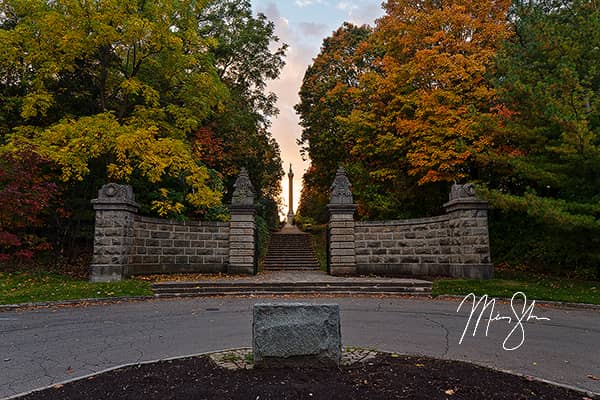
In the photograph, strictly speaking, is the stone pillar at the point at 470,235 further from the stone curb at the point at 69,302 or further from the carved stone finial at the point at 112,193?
the carved stone finial at the point at 112,193

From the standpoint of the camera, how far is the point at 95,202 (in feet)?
41.5

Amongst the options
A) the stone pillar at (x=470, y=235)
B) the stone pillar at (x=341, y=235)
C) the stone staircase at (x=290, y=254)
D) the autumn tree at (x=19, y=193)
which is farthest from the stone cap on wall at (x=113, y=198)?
the stone pillar at (x=470, y=235)

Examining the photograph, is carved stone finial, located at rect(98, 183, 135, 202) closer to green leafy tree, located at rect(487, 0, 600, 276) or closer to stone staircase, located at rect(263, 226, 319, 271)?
stone staircase, located at rect(263, 226, 319, 271)

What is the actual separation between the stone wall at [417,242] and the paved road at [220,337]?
374cm

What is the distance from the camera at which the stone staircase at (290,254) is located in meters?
18.5

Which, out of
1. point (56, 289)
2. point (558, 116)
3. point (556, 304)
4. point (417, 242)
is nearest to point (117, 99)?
point (56, 289)

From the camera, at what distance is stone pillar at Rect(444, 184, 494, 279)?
12516 mm

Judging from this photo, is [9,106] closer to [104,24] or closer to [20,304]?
[104,24]

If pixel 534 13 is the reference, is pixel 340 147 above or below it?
below

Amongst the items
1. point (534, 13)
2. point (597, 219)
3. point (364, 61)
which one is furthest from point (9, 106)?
point (597, 219)

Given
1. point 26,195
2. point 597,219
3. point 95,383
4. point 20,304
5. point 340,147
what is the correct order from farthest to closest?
point 340,147
point 26,195
point 597,219
point 20,304
point 95,383

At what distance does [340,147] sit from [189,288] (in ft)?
40.1

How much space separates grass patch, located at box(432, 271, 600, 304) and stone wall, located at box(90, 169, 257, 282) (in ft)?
23.3

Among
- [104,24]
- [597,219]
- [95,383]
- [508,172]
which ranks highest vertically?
[104,24]
